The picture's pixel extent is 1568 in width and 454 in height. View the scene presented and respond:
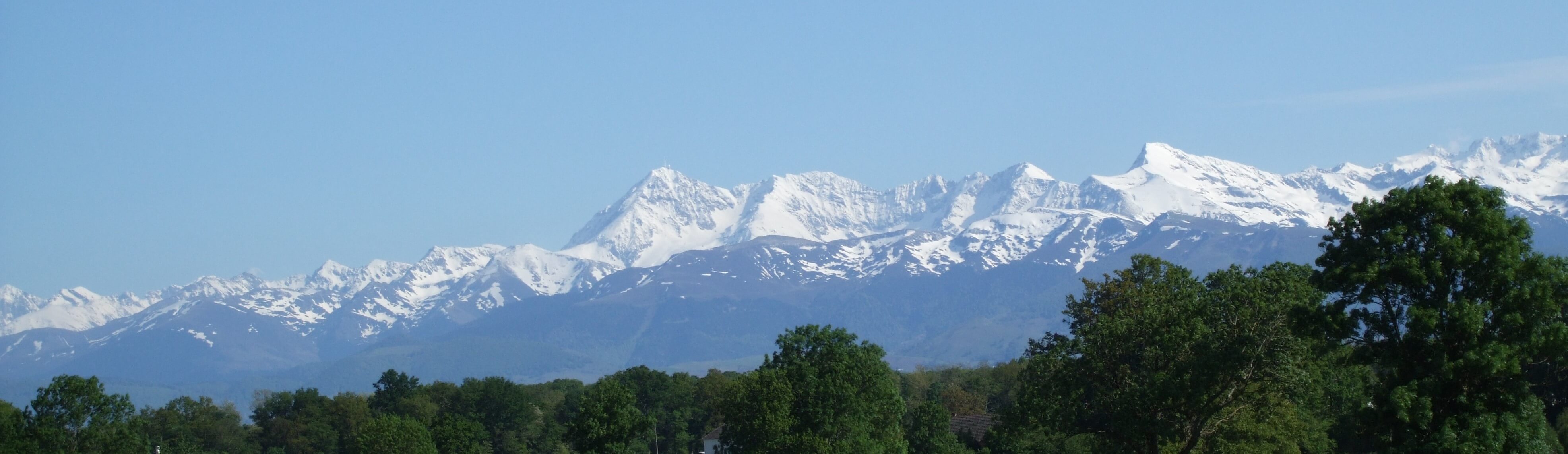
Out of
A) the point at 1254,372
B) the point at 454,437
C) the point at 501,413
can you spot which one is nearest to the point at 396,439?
the point at 454,437

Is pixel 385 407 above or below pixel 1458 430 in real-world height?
above

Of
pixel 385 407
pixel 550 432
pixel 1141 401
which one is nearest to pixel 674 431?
pixel 550 432

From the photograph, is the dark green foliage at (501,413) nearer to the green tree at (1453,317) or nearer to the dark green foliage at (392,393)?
the dark green foliage at (392,393)

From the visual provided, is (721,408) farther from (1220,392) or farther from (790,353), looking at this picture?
(1220,392)

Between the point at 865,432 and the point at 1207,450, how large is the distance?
21.2 metres

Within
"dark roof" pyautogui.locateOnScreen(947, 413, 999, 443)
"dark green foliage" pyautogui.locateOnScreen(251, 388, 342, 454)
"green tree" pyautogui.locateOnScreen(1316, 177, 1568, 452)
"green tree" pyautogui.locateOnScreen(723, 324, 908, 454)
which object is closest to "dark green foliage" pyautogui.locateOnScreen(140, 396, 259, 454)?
"dark green foliage" pyautogui.locateOnScreen(251, 388, 342, 454)

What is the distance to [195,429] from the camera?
13938 centimetres

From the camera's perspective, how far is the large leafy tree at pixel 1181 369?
4194cm

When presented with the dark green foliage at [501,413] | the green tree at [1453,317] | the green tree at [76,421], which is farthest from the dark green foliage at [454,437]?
the green tree at [1453,317]

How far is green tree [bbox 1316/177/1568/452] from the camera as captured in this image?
33656 millimetres

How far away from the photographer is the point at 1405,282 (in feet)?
115

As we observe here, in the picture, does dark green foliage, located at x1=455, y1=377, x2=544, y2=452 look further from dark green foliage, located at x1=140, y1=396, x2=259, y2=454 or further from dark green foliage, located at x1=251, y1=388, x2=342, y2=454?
dark green foliage, located at x1=140, y1=396, x2=259, y2=454

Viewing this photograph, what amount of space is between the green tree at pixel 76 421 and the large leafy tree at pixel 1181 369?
45442mm

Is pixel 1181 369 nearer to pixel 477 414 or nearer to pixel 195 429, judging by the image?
pixel 477 414
